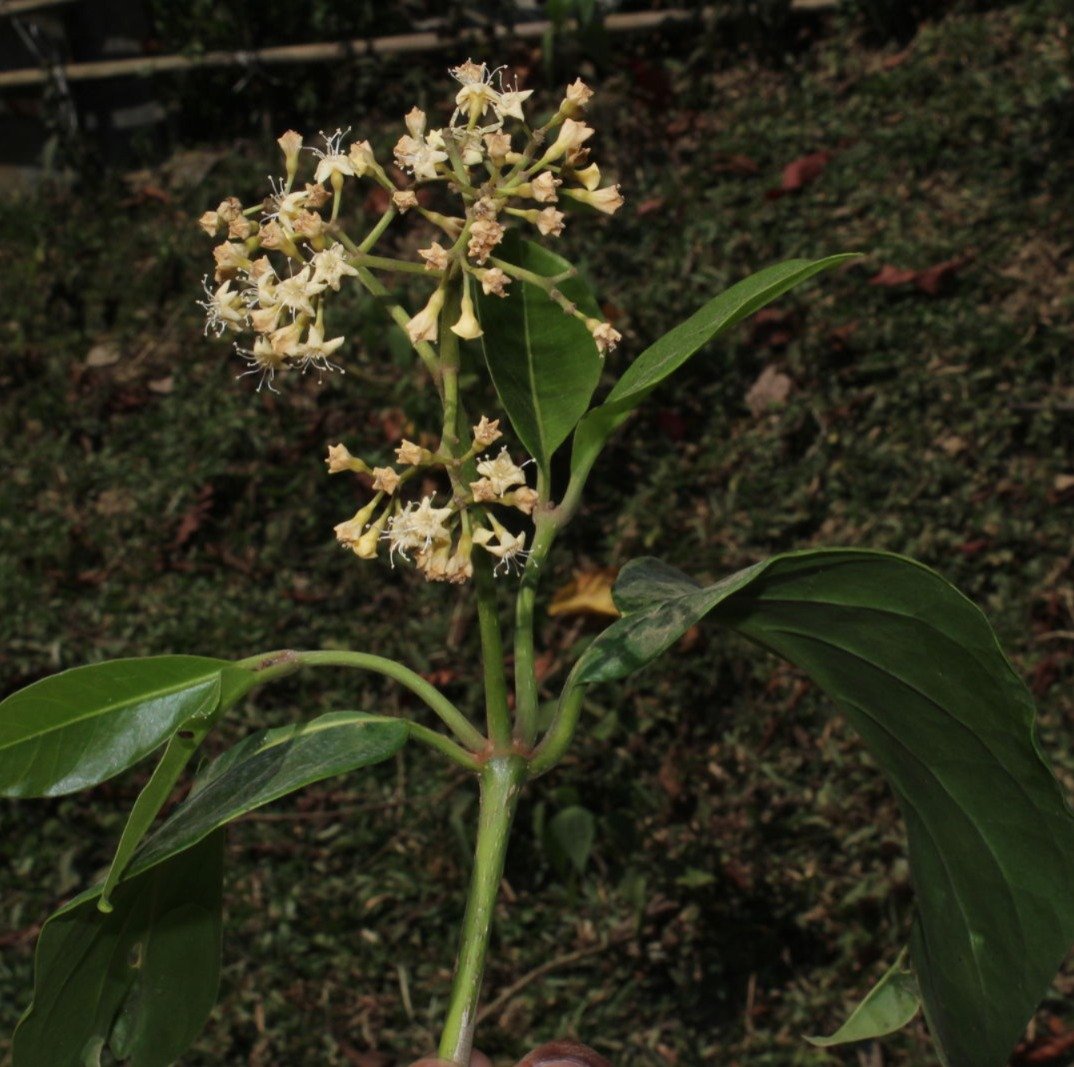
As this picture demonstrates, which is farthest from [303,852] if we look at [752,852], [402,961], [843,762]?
[843,762]

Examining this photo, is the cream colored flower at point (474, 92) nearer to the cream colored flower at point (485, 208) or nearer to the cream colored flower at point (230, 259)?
the cream colored flower at point (485, 208)

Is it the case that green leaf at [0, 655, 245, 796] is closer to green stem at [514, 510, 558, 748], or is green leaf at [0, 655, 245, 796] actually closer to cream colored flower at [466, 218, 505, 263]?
green stem at [514, 510, 558, 748]

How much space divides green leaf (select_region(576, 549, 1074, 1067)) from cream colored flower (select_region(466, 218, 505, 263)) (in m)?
0.33

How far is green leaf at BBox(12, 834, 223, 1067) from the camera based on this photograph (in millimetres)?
1176

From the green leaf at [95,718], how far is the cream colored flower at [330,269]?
1.08ft

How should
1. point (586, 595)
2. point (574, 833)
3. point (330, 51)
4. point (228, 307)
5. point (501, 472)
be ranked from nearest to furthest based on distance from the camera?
point (501, 472) → point (228, 307) → point (574, 833) → point (586, 595) → point (330, 51)

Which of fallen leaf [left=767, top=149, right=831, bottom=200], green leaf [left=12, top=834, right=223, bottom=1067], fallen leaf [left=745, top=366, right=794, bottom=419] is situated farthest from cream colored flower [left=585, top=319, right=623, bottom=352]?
fallen leaf [left=767, top=149, right=831, bottom=200]

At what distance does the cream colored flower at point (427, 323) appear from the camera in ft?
3.59

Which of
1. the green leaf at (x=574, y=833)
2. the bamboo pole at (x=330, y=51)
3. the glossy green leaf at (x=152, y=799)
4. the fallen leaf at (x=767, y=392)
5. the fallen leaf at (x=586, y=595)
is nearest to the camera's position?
the glossy green leaf at (x=152, y=799)

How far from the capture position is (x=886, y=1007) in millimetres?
1312

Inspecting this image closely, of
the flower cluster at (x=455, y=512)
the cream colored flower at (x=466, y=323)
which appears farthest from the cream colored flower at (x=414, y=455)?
the cream colored flower at (x=466, y=323)

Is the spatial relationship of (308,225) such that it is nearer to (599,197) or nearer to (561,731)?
(599,197)

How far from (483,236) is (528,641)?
34cm

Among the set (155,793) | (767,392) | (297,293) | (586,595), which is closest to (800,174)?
(767,392)
